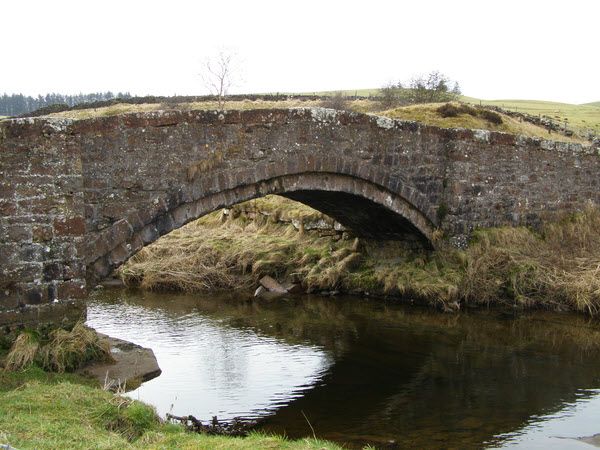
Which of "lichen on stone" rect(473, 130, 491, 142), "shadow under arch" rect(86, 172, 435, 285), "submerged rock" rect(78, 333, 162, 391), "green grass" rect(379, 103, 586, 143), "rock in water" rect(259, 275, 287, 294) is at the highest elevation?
"green grass" rect(379, 103, 586, 143)

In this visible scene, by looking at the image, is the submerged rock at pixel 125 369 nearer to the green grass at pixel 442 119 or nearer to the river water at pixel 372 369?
the river water at pixel 372 369

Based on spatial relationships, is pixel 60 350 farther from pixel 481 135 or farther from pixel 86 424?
pixel 481 135

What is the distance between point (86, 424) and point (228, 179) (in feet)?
17.8

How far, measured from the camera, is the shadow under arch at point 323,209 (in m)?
9.58

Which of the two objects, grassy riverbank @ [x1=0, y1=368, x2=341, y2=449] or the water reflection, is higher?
grassy riverbank @ [x1=0, y1=368, x2=341, y2=449]

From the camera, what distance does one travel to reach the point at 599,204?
58.8 feet

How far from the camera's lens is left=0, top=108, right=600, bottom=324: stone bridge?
8.28 m

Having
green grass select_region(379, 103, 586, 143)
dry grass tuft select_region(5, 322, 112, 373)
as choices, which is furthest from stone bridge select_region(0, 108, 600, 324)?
green grass select_region(379, 103, 586, 143)

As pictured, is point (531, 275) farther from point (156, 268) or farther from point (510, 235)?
point (156, 268)

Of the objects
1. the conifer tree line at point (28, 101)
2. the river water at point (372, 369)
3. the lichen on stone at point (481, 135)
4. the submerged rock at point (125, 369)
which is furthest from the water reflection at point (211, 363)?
the conifer tree line at point (28, 101)

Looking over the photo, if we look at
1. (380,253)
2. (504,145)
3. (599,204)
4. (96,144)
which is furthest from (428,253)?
(96,144)

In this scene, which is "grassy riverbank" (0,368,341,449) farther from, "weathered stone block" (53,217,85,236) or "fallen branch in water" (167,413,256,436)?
"weathered stone block" (53,217,85,236)

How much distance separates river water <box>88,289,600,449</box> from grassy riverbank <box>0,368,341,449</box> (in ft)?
4.99

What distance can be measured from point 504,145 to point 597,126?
31.1 m
